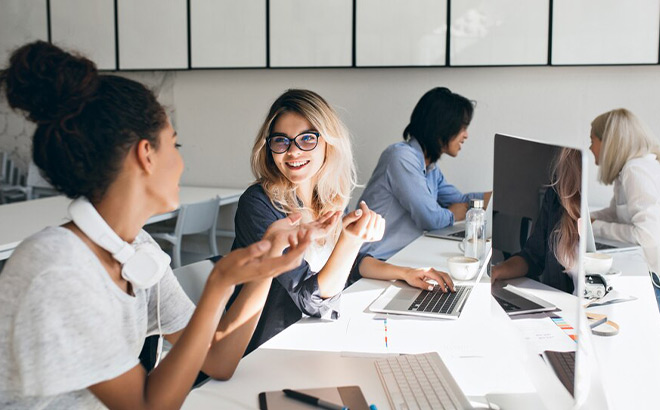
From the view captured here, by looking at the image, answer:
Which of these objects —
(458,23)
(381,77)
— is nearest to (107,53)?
(381,77)

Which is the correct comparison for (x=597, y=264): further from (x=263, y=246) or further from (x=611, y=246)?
(x=263, y=246)

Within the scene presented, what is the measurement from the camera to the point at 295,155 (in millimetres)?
1957

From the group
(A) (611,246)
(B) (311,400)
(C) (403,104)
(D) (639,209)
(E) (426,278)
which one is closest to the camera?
(B) (311,400)

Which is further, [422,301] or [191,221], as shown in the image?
[191,221]

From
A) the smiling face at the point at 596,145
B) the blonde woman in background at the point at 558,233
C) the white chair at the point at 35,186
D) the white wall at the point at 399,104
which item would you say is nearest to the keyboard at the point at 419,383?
the blonde woman in background at the point at 558,233

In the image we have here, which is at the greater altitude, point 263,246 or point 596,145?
point 596,145

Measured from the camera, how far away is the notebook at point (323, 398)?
1188mm

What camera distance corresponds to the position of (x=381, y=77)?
13.8 feet

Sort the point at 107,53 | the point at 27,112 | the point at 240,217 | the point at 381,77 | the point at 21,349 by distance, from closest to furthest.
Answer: the point at 21,349, the point at 27,112, the point at 240,217, the point at 381,77, the point at 107,53

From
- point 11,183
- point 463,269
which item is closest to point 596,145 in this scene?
point 463,269

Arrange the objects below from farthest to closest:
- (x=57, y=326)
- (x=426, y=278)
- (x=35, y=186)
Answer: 1. (x=35, y=186)
2. (x=426, y=278)
3. (x=57, y=326)

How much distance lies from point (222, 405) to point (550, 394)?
0.59 metres

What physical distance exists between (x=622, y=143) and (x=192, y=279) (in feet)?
7.24

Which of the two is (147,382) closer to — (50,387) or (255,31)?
(50,387)
